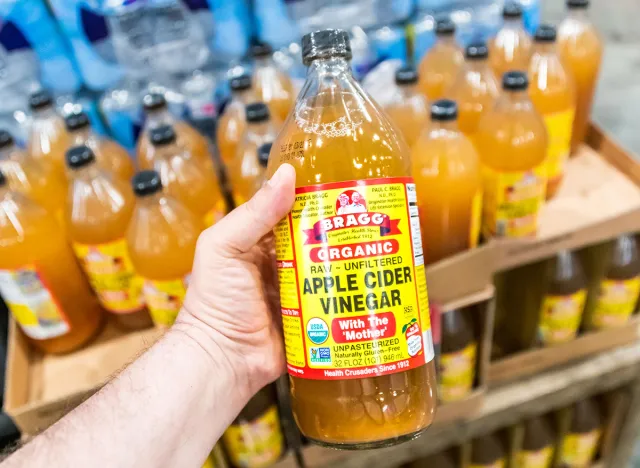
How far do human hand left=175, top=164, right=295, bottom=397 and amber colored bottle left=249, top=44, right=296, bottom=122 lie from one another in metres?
0.56

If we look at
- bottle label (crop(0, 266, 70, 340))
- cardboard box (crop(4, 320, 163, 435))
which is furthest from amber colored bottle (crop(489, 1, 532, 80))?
bottle label (crop(0, 266, 70, 340))

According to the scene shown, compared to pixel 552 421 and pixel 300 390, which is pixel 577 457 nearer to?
pixel 552 421

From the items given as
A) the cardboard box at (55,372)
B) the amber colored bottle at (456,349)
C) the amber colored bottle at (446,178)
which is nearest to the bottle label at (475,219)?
the amber colored bottle at (446,178)

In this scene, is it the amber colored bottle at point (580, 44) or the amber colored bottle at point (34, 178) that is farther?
the amber colored bottle at point (580, 44)

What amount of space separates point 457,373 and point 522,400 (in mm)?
243

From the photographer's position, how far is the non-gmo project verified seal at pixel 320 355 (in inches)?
25.4

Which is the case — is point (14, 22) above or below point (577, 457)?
above

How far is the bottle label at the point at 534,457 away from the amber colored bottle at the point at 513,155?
78cm

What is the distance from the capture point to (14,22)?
4.08 feet

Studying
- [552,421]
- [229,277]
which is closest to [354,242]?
[229,277]

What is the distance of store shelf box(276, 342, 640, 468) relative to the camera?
1224 mm

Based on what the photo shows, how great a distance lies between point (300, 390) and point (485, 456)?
97 cm

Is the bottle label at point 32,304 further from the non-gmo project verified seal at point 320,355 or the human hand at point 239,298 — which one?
the non-gmo project verified seal at point 320,355

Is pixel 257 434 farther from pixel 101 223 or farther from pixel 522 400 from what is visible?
pixel 522 400
